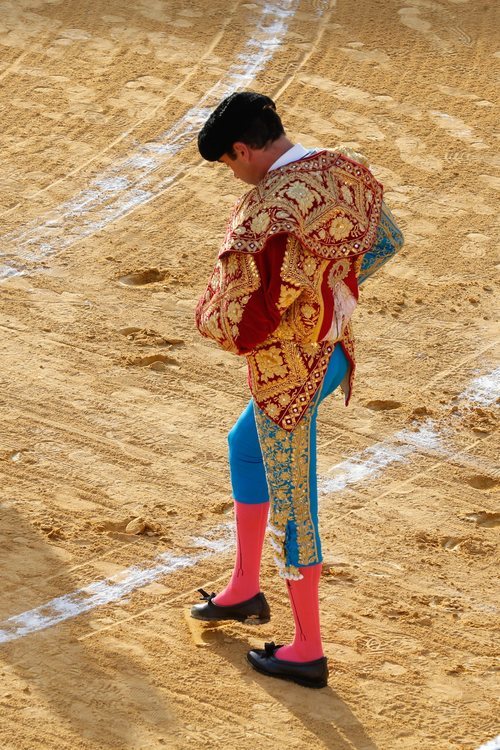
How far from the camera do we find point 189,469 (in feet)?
19.6

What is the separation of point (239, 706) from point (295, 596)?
0.41 metres

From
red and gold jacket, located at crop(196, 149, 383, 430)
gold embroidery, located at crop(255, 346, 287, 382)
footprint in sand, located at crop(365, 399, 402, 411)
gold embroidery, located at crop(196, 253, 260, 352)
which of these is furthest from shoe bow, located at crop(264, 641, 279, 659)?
footprint in sand, located at crop(365, 399, 402, 411)

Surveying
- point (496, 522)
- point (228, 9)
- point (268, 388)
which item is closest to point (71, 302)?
point (496, 522)

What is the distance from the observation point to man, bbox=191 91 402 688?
4004mm

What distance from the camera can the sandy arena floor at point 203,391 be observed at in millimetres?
4504

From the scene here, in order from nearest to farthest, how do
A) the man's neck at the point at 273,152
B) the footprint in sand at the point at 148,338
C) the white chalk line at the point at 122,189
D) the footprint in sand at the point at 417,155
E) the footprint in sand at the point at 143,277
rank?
the man's neck at the point at 273,152 < the footprint in sand at the point at 148,338 < the footprint in sand at the point at 143,277 < the white chalk line at the point at 122,189 < the footprint in sand at the point at 417,155

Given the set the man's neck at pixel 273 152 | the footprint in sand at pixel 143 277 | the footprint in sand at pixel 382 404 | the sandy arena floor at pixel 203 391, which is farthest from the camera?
the footprint in sand at pixel 143 277

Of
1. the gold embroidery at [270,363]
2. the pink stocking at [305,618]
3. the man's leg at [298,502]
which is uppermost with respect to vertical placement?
the gold embroidery at [270,363]

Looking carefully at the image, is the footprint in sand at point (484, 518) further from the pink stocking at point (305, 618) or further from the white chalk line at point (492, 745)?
the white chalk line at point (492, 745)

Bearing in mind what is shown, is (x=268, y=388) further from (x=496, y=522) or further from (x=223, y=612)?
(x=496, y=522)

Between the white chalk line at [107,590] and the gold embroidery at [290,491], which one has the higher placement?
the gold embroidery at [290,491]

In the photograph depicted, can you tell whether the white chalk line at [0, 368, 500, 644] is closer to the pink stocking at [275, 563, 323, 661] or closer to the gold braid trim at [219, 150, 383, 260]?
the pink stocking at [275, 563, 323, 661]

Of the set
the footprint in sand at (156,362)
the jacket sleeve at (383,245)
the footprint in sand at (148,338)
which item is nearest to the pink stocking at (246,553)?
the jacket sleeve at (383,245)

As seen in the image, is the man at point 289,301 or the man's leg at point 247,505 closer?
the man at point 289,301
